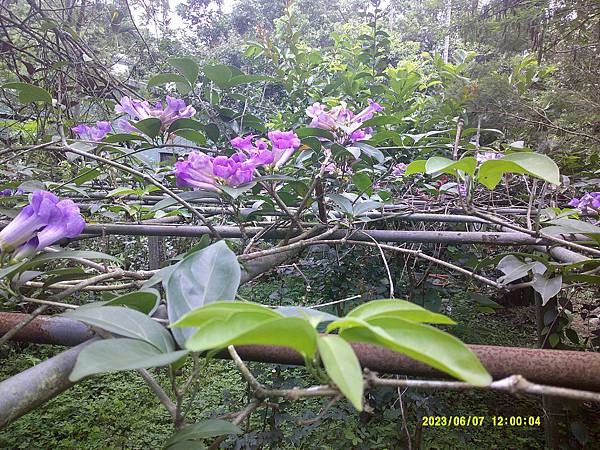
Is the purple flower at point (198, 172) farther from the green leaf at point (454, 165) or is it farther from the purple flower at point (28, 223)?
the green leaf at point (454, 165)

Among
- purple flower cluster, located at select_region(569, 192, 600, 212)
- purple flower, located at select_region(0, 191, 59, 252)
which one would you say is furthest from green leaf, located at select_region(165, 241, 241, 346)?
purple flower cluster, located at select_region(569, 192, 600, 212)

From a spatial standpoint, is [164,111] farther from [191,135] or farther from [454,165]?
[454,165]

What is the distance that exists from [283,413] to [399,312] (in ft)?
4.79

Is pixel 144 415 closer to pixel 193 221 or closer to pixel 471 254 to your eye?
pixel 193 221

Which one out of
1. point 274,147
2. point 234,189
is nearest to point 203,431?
point 234,189

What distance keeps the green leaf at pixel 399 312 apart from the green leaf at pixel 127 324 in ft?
0.46

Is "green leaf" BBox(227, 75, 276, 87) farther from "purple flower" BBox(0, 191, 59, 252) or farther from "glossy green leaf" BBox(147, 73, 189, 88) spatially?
"purple flower" BBox(0, 191, 59, 252)

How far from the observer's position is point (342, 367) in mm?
184

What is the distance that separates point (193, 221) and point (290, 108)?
0.87 metres

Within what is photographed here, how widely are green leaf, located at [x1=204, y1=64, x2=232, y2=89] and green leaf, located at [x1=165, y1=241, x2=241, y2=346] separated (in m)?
0.60

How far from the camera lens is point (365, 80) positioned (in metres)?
1.72

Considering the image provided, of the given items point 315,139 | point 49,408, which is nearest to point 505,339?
point 315,139
